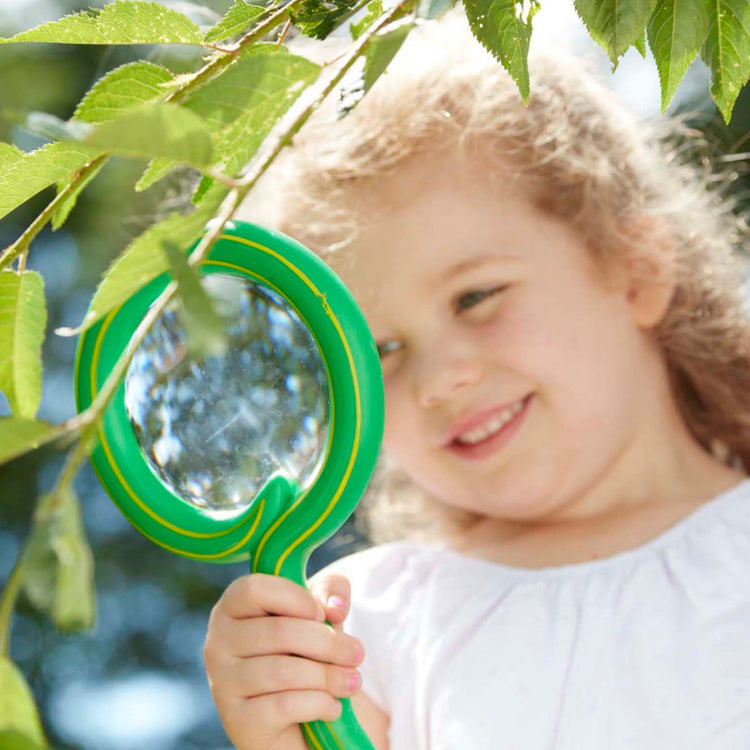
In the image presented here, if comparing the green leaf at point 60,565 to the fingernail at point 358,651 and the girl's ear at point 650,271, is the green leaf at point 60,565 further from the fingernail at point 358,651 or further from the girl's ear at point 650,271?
the girl's ear at point 650,271

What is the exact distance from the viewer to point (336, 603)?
798 mm

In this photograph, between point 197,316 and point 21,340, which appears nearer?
point 197,316

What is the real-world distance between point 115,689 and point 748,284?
1.84 metres

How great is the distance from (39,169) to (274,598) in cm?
39

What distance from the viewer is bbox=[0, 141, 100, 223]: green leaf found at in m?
0.40

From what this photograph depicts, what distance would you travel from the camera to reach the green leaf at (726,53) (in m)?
0.47

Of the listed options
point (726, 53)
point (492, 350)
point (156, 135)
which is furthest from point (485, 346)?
point (156, 135)

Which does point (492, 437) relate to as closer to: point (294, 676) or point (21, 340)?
point (294, 676)

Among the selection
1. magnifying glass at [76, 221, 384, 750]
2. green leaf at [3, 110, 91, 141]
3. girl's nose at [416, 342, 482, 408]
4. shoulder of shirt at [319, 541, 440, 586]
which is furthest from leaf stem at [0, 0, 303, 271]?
shoulder of shirt at [319, 541, 440, 586]

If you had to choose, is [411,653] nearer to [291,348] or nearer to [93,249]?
[291,348]

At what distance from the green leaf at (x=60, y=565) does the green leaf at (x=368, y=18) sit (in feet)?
0.84

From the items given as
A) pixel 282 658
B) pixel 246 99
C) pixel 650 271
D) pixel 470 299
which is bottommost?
pixel 282 658

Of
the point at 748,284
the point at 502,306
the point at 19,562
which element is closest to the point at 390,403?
the point at 502,306

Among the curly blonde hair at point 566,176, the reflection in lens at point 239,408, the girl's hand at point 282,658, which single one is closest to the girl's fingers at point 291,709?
the girl's hand at point 282,658
